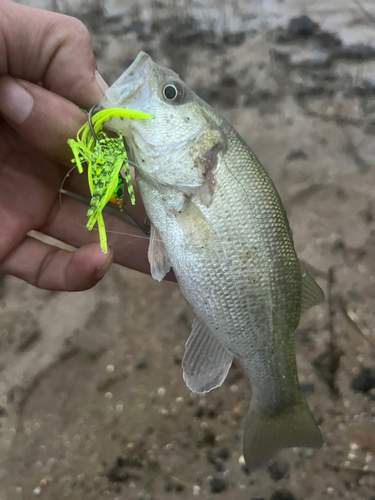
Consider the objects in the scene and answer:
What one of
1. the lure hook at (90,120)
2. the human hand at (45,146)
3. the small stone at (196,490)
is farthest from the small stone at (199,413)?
the lure hook at (90,120)

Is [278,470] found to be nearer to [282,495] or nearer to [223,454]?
[282,495]

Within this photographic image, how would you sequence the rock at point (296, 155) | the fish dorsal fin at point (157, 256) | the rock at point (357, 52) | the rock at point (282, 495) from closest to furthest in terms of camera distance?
the fish dorsal fin at point (157, 256)
the rock at point (282, 495)
the rock at point (296, 155)
the rock at point (357, 52)

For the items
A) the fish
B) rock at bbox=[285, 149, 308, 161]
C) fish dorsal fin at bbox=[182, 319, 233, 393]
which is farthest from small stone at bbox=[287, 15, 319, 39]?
fish dorsal fin at bbox=[182, 319, 233, 393]

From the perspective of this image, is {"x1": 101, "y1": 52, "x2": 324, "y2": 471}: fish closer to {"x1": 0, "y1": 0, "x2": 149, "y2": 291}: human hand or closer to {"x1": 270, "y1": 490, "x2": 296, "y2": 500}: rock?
{"x1": 0, "y1": 0, "x2": 149, "y2": 291}: human hand

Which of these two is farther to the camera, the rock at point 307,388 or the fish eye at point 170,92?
the rock at point 307,388

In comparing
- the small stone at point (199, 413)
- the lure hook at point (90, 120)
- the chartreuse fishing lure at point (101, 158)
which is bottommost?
the small stone at point (199, 413)

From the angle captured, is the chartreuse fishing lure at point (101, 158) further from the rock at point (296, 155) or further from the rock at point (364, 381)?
the rock at point (296, 155)

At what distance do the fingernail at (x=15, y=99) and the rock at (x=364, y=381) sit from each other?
72.4 inches

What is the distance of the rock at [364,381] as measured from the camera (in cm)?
176

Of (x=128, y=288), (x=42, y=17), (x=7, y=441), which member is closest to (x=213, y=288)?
(x=42, y=17)

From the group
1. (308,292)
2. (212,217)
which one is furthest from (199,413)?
(212,217)

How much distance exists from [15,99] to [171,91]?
17.5 inches

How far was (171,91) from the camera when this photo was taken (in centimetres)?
105

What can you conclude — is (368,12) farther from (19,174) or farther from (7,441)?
(7,441)
